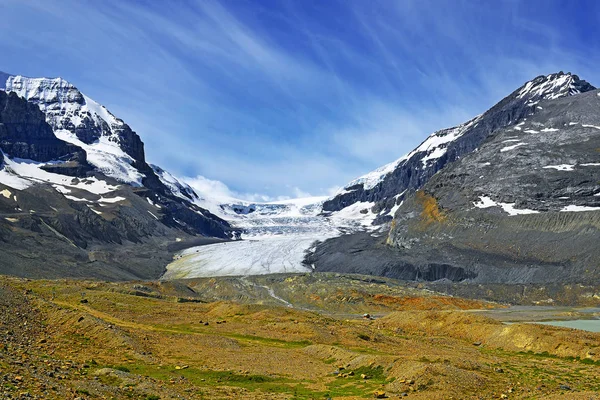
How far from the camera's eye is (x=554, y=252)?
6038 inches

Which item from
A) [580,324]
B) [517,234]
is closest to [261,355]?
[580,324]

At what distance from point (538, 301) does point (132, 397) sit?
418 feet

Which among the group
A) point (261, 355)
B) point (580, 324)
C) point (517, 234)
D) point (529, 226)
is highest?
point (529, 226)

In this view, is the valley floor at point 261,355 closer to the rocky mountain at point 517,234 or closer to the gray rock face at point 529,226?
the rocky mountain at point 517,234

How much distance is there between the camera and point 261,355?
45.1 meters

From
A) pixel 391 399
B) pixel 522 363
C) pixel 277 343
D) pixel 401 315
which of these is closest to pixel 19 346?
pixel 391 399

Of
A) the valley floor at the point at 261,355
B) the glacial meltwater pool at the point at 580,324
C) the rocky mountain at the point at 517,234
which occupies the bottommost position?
the valley floor at the point at 261,355

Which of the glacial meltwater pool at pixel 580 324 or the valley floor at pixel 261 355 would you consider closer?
the valley floor at pixel 261 355

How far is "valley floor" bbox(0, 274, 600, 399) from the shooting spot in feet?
91.0

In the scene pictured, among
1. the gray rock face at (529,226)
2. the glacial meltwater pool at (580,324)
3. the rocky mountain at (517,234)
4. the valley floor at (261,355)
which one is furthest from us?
the rocky mountain at (517,234)

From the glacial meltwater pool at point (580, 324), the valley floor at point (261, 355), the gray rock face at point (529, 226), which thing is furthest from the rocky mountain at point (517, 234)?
the valley floor at point (261, 355)

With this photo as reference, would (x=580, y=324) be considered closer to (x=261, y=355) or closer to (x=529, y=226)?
(x=261, y=355)

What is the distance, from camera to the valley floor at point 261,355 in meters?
27.7

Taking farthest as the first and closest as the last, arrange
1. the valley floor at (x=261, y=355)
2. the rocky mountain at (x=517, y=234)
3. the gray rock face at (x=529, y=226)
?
the rocky mountain at (x=517, y=234), the gray rock face at (x=529, y=226), the valley floor at (x=261, y=355)
